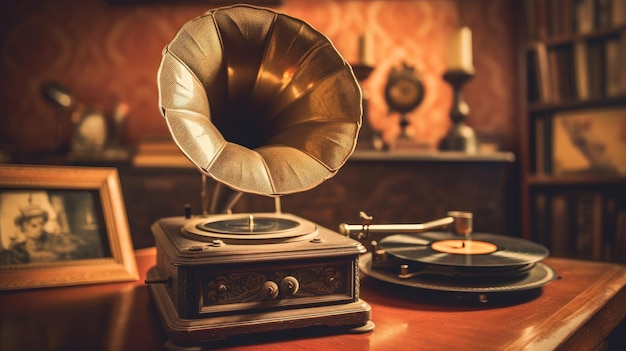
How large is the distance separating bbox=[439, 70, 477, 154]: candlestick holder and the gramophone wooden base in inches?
60.0

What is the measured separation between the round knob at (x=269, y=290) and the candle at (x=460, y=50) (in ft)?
5.37

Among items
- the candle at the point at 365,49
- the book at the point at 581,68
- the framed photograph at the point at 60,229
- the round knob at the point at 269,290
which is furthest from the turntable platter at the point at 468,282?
the book at the point at 581,68

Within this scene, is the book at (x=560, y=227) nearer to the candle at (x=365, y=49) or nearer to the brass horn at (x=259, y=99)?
the candle at (x=365, y=49)

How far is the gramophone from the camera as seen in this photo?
73 cm

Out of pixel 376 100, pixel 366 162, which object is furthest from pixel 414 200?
pixel 376 100

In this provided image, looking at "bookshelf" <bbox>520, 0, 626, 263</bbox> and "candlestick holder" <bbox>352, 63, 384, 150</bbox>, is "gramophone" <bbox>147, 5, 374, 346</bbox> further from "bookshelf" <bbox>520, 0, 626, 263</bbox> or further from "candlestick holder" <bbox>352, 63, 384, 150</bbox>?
"bookshelf" <bbox>520, 0, 626, 263</bbox>

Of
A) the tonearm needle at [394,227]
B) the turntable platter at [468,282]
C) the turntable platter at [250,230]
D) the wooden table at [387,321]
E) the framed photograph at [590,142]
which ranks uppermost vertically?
the framed photograph at [590,142]

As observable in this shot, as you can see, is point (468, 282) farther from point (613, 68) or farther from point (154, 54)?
point (154, 54)

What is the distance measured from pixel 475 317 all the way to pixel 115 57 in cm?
207

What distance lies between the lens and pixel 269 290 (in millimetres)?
744

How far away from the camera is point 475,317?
815 mm

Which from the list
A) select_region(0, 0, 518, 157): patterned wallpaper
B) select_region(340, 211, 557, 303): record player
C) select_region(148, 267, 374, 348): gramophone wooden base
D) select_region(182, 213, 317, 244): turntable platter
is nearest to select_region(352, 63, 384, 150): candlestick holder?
select_region(0, 0, 518, 157): patterned wallpaper

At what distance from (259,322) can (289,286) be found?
0.22 ft

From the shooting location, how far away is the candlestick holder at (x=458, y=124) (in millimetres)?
2139
